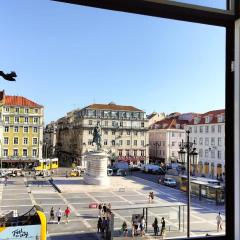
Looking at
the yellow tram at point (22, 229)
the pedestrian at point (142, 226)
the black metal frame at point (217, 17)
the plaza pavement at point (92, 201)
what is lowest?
the plaza pavement at point (92, 201)

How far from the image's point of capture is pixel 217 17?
1.95m

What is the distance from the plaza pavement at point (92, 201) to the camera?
25.9 ft

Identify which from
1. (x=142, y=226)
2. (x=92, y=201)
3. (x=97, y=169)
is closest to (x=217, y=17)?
(x=142, y=226)

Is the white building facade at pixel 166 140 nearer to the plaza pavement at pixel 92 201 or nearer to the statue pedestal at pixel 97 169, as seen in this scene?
the plaza pavement at pixel 92 201

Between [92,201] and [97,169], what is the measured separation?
14.8 feet

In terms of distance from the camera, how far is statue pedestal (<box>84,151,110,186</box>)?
16266mm

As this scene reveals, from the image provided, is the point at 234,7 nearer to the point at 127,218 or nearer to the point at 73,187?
the point at 127,218

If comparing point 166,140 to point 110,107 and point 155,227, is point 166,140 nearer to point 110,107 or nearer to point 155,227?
point 110,107

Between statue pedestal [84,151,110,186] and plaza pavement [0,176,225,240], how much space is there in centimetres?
46

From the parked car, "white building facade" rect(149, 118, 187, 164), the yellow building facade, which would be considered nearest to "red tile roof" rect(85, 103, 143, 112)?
"white building facade" rect(149, 118, 187, 164)

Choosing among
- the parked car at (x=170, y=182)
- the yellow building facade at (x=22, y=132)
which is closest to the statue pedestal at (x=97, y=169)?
the parked car at (x=170, y=182)

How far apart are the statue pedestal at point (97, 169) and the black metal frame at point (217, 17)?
14428 mm

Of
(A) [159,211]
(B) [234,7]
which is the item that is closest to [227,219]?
(B) [234,7]

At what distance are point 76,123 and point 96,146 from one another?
291 cm
